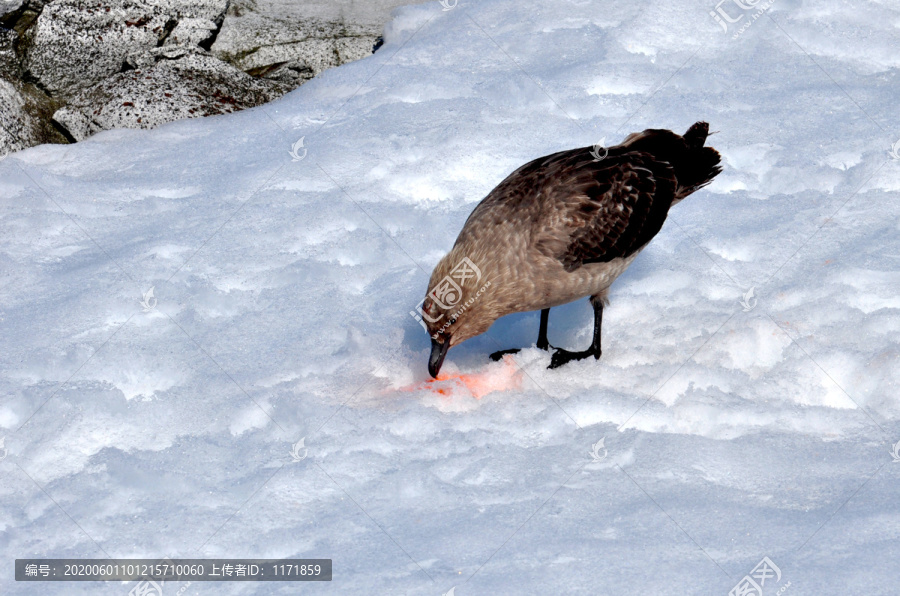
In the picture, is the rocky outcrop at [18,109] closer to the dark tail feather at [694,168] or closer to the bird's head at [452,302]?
the bird's head at [452,302]

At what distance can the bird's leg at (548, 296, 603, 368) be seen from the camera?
5738mm

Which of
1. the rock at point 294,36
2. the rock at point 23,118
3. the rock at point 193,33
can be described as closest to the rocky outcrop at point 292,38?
the rock at point 294,36

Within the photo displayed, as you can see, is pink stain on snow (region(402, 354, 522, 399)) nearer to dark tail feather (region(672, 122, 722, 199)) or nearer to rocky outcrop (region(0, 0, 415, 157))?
dark tail feather (region(672, 122, 722, 199))

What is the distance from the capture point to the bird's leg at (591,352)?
18.8ft

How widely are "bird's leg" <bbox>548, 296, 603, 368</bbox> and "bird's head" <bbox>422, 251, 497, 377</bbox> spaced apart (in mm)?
767

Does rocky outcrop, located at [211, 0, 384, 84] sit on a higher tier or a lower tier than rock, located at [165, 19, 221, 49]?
lower

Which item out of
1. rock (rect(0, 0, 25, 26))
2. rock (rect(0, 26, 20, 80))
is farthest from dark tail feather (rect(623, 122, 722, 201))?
rock (rect(0, 0, 25, 26))

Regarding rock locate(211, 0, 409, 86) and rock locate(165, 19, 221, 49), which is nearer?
rock locate(165, 19, 221, 49)

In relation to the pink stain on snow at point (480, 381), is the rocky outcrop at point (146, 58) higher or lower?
higher

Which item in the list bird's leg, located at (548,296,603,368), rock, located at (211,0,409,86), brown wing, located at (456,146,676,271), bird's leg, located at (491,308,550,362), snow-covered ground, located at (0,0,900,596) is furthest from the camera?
rock, located at (211,0,409,86)

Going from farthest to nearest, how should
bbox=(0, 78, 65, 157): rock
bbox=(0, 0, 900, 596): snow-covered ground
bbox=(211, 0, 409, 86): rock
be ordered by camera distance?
bbox=(211, 0, 409, 86): rock < bbox=(0, 78, 65, 157): rock < bbox=(0, 0, 900, 596): snow-covered ground

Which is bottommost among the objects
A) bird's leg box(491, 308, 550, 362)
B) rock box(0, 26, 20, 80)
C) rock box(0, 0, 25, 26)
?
bird's leg box(491, 308, 550, 362)

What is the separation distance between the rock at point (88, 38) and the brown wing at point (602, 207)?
5.92 meters

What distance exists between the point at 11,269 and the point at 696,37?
6.60 meters
